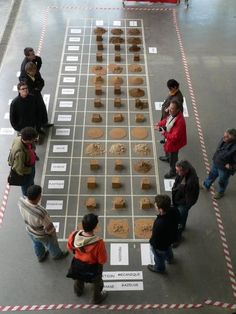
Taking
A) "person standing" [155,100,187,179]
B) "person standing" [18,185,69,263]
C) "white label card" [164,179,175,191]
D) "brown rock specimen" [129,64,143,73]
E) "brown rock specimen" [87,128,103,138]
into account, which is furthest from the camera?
"brown rock specimen" [129,64,143,73]

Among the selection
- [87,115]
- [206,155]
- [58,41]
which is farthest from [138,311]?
[58,41]

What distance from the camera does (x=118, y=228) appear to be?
5934 mm

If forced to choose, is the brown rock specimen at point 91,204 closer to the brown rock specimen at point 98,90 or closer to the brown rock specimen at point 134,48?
the brown rock specimen at point 98,90

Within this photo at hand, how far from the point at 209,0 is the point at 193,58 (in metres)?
3.42

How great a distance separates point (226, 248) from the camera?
5.73m

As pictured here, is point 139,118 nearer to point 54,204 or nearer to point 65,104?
point 65,104

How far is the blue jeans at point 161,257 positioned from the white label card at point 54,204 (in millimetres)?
1829

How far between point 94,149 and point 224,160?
2443mm

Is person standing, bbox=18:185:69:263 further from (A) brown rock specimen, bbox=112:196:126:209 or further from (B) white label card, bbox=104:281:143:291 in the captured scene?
(A) brown rock specimen, bbox=112:196:126:209

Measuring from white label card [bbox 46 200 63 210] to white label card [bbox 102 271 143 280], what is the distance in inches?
54.6

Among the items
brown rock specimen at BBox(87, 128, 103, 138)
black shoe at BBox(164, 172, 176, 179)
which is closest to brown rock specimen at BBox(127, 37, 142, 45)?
brown rock specimen at BBox(87, 128, 103, 138)

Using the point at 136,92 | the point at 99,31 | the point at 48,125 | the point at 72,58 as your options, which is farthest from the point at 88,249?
the point at 99,31

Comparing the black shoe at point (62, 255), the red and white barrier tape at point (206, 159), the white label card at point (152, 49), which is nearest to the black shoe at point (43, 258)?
the black shoe at point (62, 255)

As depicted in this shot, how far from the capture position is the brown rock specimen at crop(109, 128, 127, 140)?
7411mm
